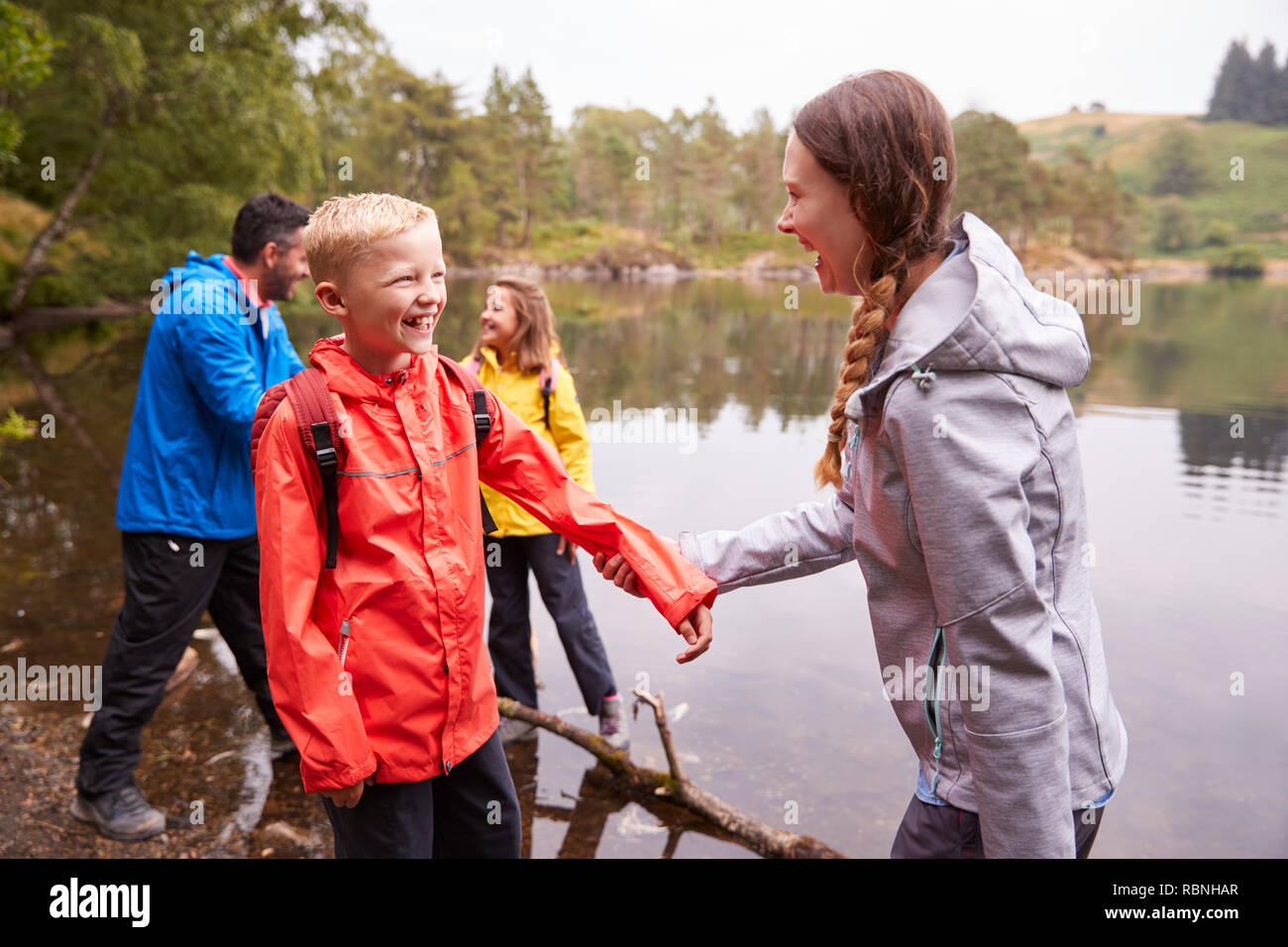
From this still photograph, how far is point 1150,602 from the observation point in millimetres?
6734

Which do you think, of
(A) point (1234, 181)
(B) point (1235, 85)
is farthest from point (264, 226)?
(B) point (1235, 85)

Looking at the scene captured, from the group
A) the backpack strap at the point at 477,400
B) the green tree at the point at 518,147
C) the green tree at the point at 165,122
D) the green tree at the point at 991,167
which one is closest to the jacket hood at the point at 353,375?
the backpack strap at the point at 477,400

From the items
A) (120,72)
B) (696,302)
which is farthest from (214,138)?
(696,302)

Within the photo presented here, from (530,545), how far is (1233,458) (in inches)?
414

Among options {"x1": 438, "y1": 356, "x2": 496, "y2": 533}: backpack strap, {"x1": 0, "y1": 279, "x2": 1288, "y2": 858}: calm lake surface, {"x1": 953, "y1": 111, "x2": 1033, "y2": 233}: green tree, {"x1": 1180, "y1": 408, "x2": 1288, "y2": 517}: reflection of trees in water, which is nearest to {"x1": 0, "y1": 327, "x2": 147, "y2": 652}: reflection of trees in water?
{"x1": 0, "y1": 279, "x2": 1288, "y2": 858}: calm lake surface

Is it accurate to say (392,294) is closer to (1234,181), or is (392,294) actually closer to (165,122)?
(165,122)

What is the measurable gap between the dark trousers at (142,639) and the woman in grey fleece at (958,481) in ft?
9.82

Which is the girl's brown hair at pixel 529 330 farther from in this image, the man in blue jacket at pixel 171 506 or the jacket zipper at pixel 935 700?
the jacket zipper at pixel 935 700

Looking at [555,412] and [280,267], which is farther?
[555,412]

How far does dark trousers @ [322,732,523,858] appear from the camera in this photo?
226 cm

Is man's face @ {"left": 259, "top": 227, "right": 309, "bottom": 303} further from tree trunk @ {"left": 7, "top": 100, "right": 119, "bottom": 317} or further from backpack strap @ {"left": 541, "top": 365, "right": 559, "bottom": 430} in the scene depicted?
tree trunk @ {"left": 7, "top": 100, "right": 119, "bottom": 317}

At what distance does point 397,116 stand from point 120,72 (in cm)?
4036

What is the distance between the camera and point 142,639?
3.75 meters

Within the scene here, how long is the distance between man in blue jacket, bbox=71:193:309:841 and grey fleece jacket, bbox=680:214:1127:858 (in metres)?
2.91
